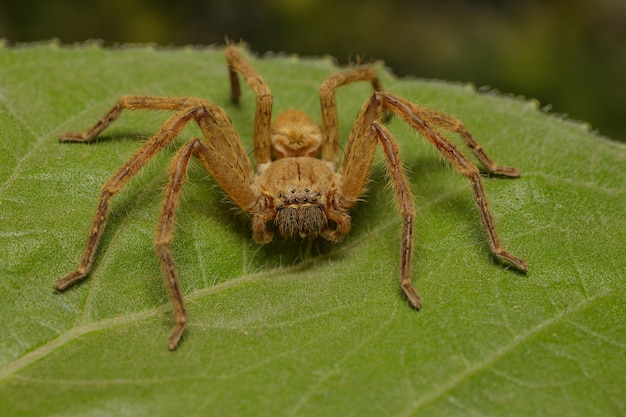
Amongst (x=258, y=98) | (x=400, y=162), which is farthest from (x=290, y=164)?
(x=400, y=162)

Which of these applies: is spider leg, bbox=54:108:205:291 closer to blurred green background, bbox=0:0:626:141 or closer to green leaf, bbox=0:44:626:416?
green leaf, bbox=0:44:626:416

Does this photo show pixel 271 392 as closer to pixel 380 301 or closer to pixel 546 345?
pixel 380 301

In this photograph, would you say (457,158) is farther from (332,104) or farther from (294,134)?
(294,134)

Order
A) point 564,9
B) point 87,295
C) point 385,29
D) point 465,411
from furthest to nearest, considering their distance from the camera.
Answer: point 385,29 → point 564,9 → point 87,295 → point 465,411

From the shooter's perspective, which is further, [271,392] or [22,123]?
[22,123]

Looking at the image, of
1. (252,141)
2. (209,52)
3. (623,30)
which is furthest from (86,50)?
Result: (623,30)

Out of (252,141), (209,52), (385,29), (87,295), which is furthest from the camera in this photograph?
(385,29)
